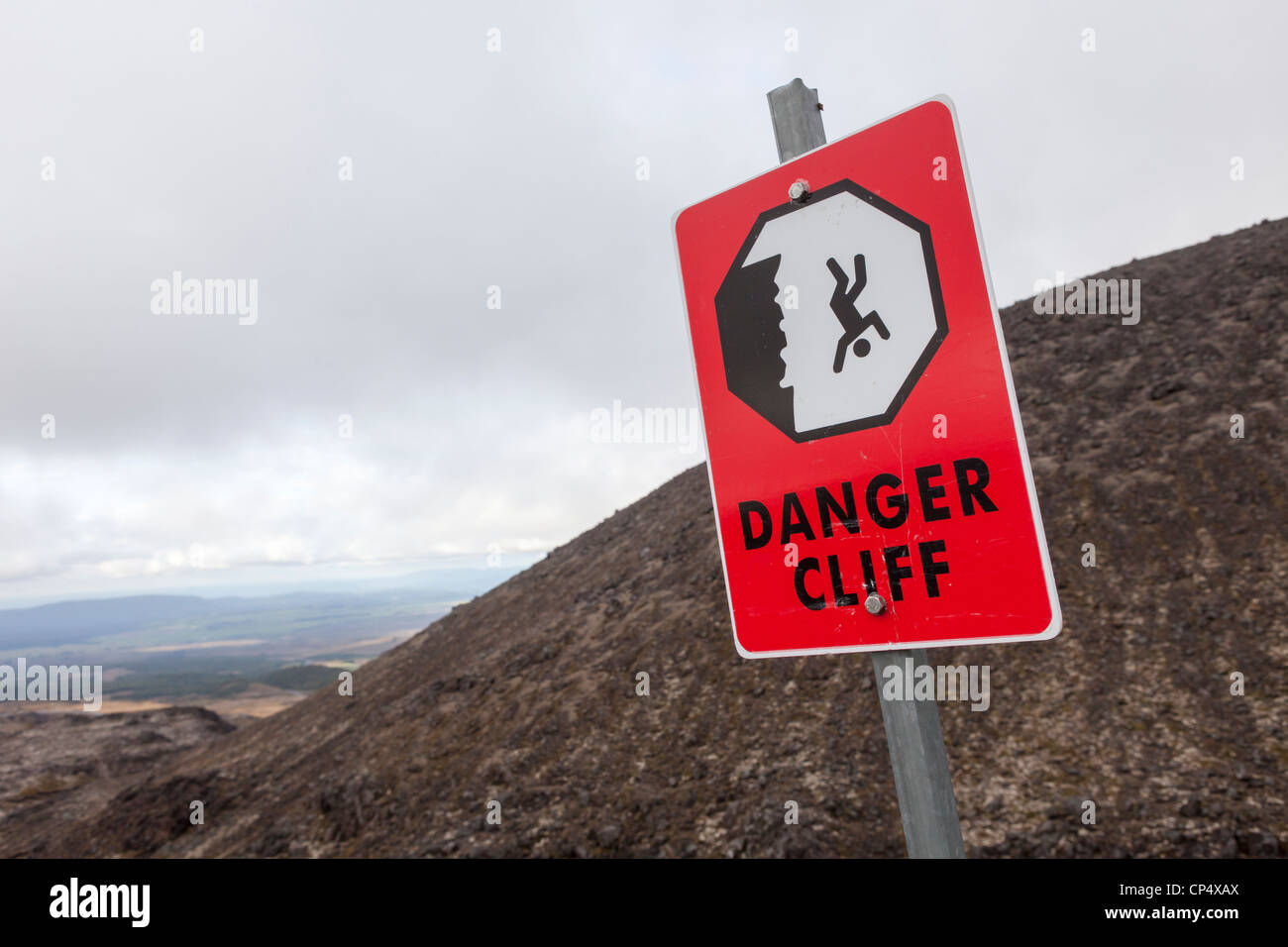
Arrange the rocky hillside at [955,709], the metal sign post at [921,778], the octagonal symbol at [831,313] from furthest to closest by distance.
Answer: the rocky hillside at [955,709] < the octagonal symbol at [831,313] < the metal sign post at [921,778]

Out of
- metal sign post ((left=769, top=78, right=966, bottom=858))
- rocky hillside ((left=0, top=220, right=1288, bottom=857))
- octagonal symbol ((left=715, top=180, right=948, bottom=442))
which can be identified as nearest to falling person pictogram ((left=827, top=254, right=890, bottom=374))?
octagonal symbol ((left=715, top=180, right=948, bottom=442))

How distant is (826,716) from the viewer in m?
10.0

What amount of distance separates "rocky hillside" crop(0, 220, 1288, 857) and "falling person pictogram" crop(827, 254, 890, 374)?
7276 mm

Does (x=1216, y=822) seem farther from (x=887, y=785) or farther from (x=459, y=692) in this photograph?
(x=459, y=692)

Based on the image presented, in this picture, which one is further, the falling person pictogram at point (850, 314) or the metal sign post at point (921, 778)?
the falling person pictogram at point (850, 314)

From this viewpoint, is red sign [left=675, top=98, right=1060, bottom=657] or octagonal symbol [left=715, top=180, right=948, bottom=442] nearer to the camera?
red sign [left=675, top=98, right=1060, bottom=657]

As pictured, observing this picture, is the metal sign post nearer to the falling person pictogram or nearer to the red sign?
the red sign

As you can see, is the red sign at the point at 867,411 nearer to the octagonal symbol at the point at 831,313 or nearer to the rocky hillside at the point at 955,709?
the octagonal symbol at the point at 831,313

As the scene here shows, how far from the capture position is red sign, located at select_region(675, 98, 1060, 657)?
5.01 feet

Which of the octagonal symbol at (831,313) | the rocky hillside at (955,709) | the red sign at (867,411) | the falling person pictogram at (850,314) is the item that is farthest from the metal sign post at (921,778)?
the rocky hillside at (955,709)

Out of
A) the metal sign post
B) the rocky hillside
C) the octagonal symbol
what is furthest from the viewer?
the rocky hillside

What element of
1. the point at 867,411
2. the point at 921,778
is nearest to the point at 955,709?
the point at 921,778

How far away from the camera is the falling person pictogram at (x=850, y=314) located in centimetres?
171

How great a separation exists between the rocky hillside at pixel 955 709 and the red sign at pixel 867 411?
7001mm
